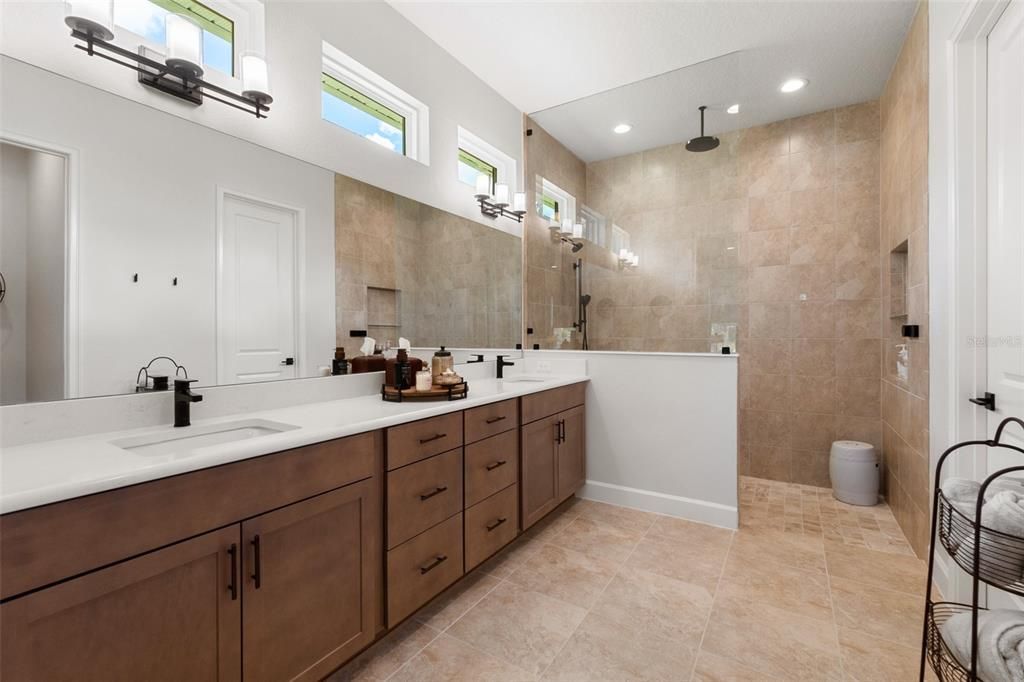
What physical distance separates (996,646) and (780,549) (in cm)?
160

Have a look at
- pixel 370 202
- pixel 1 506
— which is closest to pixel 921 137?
pixel 370 202

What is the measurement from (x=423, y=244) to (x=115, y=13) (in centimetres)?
146

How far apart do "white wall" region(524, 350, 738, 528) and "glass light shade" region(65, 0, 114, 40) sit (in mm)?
2698

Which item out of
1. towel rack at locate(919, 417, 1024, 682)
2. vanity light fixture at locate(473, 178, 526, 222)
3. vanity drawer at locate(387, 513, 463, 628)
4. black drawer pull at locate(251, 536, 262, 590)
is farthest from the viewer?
vanity light fixture at locate(473, 178, 526, 222)

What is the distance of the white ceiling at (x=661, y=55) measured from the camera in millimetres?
2469

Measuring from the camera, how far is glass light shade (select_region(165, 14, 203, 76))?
4.79ft

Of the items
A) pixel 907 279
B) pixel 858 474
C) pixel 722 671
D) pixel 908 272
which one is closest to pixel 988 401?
pixel 908 272

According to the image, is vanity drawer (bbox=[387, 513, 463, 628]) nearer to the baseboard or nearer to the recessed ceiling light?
the baseboard

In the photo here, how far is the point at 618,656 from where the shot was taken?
5.25ft

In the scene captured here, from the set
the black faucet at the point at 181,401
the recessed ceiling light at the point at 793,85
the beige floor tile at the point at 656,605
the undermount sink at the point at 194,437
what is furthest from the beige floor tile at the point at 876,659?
the recessed ceiling light at the point at 793,85

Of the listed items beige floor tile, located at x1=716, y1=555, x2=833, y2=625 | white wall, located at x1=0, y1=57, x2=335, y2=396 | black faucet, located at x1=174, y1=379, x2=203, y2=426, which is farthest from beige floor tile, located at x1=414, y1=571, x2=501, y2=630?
white wall, located at x1=0, y1=57, x2=335, y2=396

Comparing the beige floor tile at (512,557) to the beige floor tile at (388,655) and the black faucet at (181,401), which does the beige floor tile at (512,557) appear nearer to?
the beige floor tile at (388,655)

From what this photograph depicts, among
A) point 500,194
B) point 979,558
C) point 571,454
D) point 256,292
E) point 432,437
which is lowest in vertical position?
point 571,454

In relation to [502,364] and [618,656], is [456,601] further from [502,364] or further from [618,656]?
[502,364]
